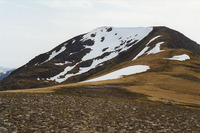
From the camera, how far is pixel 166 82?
56.3 metres

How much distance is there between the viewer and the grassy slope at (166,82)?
39.5 m

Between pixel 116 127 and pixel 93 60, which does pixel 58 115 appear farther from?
pixel 93 60

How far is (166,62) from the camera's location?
87312 mm

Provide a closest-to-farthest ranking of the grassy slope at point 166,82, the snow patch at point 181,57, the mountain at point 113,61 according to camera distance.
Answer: the grassy slope at point 166,82, the mountain at point 113,61, the snow patch at point 181,57

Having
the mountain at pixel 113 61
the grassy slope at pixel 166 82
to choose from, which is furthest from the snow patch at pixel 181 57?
the grassy slope at pixel 166 82

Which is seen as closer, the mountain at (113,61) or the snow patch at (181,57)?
the mountain at (113,61)

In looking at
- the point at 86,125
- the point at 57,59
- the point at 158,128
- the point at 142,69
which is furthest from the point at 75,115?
the point at 57,59

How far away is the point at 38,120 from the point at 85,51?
180272mm

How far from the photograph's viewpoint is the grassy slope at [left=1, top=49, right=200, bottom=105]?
39469 millimetres

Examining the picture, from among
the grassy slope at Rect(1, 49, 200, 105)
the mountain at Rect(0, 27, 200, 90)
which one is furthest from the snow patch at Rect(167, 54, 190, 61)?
the grassy slope at Rect(1, 49, 200, 105)

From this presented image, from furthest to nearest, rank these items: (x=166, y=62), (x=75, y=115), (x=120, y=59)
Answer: (x=120, y=59) < (x=166, y=62) < (x=75, y=115)

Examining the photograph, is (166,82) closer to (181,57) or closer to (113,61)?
(181,57)

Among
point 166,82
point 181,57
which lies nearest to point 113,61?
point 181,57

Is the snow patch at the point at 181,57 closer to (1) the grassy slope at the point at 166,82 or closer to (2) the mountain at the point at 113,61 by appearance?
(2) the mountain at the point at 113,61
